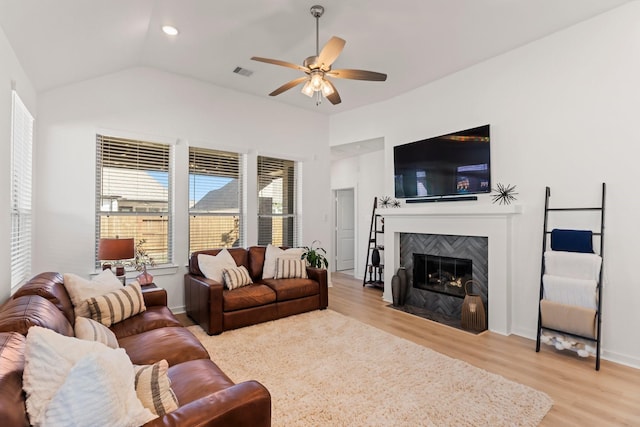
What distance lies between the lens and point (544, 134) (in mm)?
3586

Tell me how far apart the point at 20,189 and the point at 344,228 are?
236 inches

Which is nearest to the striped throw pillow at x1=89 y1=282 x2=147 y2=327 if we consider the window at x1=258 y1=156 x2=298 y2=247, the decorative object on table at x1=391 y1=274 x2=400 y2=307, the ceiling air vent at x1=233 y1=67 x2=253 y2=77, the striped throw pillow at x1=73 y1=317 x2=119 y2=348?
the striped throw pillow at x1=73 y1=317 x2=119 y2=348

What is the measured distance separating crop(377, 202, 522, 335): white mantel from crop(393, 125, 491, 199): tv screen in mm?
232

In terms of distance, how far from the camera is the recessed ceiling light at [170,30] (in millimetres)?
3330

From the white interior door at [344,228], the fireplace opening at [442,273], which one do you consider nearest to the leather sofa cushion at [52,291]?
the fireplace opening at [442,273]

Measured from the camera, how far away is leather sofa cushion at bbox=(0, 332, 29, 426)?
1012mm

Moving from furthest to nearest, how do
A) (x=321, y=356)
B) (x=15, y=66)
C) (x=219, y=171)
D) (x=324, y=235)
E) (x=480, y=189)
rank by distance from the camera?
(x=324, y=235) → (x=219, y=171) → (x=480, y=189) → (x=321, y=356) → (x=15, y=66)

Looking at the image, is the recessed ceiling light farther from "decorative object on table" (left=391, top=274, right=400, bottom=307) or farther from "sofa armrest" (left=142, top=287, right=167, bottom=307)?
"decorative object on table" (left=391, top=274, right=400, bottom=307)

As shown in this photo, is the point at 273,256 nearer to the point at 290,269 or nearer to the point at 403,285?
the point at 290,269

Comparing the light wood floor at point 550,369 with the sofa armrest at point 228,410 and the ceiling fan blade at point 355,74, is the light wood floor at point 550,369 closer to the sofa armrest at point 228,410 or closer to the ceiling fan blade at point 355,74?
the sofa armrest at point 228,410

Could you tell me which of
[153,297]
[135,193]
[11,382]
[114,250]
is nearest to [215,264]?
[153,297]

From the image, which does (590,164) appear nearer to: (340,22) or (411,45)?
(411,45)

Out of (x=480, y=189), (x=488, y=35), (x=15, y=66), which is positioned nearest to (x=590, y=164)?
(x=480, y=189)

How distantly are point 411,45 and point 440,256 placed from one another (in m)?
2.79
